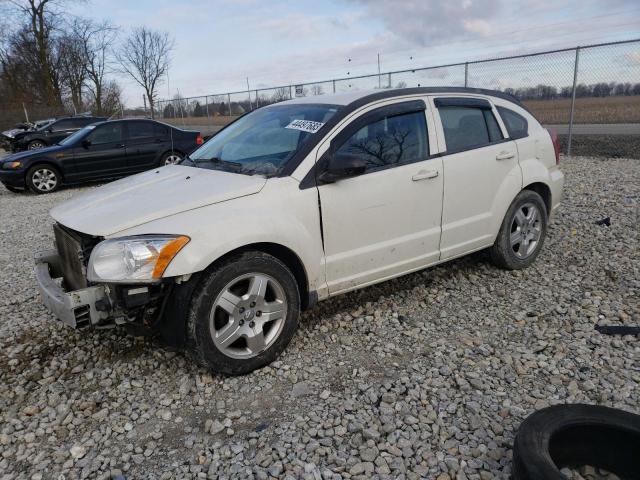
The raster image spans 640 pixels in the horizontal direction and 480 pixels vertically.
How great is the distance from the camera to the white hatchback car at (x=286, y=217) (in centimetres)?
294

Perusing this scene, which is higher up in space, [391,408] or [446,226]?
[446,226]

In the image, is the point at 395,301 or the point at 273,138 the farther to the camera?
the point at 395,301

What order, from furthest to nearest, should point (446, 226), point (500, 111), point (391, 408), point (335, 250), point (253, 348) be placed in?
1. point (500, 111)
2. point (446, 226)
3. point (335, 250)
4. point (253, 348)
5. point (391, 408)

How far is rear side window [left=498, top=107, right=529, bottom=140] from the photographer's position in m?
4.69

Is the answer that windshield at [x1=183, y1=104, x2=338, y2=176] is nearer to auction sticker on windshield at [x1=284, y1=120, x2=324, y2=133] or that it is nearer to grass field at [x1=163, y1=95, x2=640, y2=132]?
auction sticker on windshield at [x1=284, y1=120, x2=324, y2=133]

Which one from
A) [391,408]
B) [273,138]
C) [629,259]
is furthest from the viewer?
[629,259]

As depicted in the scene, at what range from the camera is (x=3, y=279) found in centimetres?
546

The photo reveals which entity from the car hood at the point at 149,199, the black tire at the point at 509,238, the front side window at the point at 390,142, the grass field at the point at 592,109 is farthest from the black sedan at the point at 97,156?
the grass field at the point at 592,109

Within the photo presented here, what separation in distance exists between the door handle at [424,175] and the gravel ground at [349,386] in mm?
1117

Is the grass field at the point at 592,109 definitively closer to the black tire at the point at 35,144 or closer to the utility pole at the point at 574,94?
the utility pole at the point at 574,94

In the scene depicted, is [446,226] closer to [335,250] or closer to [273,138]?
[335,250]

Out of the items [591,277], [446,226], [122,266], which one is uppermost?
[122,266]

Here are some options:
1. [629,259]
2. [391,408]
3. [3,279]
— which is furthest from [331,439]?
[3,279]

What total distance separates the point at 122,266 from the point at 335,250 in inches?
57.0
